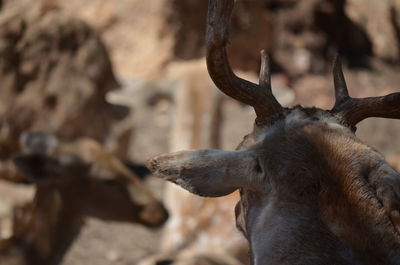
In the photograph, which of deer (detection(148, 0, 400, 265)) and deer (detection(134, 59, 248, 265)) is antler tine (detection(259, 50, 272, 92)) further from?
deer (detection(134, 59, 248, 265))

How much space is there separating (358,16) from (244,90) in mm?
14883

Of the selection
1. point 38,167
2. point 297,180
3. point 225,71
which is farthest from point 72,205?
point 297,180

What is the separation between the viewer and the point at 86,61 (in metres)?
7.00

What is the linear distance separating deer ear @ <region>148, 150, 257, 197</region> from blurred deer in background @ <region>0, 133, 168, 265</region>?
3.09 m

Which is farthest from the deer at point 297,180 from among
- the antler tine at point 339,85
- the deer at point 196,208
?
the deer at point 196,208

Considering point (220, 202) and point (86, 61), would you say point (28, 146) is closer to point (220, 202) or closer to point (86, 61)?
point (220, 202)

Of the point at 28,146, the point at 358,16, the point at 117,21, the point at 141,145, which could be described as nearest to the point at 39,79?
the point at 28,146

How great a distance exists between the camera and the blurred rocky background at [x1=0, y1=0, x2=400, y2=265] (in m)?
6.48

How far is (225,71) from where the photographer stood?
2109 millimetres

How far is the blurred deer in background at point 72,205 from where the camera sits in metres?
5.07

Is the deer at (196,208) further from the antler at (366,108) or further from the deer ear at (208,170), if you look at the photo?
the deer ear at (208,170)

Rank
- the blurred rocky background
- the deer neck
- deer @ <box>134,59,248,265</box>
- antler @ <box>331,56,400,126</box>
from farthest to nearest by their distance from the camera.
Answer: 1. the blurred rocky background
2. deer @ <box>134,59,248,265</box>
3. antler @ <box>331,56,400,126</box>
4. the deer neck

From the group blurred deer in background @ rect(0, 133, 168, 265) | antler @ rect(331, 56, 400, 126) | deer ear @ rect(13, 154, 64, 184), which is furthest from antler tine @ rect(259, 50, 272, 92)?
blurred deer in background @ rect(0, 133, 168, 265)

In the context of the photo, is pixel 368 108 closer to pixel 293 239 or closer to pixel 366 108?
pixel 366 108
